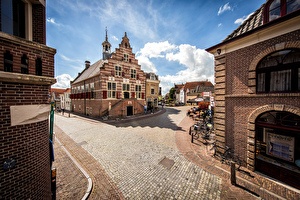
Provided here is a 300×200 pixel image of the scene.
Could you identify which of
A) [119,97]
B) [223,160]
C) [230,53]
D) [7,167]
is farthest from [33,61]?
[119,97]

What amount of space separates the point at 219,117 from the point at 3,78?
27.7 feet

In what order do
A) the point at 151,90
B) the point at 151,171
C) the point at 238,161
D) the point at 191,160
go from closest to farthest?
the point at 151,171, the point at 238,161, the point at 191,160, the point at 151,90

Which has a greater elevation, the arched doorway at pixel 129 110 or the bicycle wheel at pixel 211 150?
the arched doorway at pixel 129 110

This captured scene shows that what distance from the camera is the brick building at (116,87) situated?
17.9 m

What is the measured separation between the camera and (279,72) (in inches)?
182

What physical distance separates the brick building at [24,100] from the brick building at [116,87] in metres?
14.7

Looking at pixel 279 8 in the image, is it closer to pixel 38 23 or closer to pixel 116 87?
pixel 38 23

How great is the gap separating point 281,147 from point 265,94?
263cm

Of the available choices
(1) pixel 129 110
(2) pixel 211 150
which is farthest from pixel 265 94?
(1) pixel 129 110

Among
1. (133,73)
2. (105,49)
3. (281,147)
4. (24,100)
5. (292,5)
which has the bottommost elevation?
(281,147)

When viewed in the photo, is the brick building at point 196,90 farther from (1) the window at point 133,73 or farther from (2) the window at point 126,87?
(2) the window at point 126,87

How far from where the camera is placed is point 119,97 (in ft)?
63.3

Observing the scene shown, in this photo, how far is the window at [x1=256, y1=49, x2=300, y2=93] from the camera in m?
4.27

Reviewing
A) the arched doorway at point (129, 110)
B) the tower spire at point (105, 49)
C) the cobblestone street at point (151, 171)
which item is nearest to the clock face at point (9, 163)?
the cobblestone street at point (151, 171)
